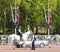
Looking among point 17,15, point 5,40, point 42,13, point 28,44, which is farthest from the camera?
point 42,13

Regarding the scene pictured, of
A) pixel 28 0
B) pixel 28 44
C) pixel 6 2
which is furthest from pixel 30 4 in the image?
pixel 28 44

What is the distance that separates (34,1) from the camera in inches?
2827

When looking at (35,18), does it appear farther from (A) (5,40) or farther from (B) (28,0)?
(A) (5,40)

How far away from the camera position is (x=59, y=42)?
50.2 m

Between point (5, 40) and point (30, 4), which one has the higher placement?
point (30, 4)

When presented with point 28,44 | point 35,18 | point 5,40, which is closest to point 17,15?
point 5,40

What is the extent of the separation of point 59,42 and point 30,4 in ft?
75.2

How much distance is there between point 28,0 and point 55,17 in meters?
7.51

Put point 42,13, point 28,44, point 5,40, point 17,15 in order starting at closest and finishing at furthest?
point 28,44 < point 5,40 < point 17,15 < point 42,13

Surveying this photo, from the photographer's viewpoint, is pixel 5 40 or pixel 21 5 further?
pixel 21 5

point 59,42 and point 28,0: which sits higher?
point 28,0

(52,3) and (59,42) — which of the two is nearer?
(59,42)

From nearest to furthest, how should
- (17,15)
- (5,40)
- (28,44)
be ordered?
(28,44) → (5,40) → (17,15)

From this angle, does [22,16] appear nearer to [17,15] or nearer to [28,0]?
[28,0]
